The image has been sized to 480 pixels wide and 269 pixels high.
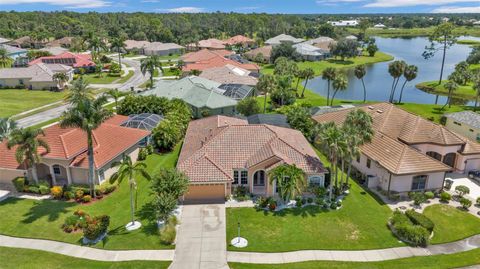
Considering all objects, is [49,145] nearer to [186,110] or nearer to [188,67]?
[186,110]

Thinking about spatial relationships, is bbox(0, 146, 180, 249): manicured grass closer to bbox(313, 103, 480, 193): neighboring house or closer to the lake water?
bbox(313, 103, 480, 193): neighboring house

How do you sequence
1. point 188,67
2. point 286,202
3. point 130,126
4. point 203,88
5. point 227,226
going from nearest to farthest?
point 227,226
point 286,202
point 130,126
point 203,88
point 188,67

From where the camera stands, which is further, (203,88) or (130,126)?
(203,88)

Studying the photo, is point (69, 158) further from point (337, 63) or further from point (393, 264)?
point (337, 63)

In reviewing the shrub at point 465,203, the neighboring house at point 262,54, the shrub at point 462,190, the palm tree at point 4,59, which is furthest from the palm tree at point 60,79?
the shrub at point 465,203

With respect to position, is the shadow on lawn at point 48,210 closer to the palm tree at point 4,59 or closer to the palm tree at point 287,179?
the palm tree at point 287,179

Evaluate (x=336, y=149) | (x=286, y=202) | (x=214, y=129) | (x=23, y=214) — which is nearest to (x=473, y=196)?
(x=336, y=149)

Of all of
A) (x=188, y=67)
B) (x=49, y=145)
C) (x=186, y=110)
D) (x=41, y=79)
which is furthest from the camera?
(x=188, y=67)

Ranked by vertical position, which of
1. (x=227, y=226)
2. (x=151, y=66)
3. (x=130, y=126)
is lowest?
(x=227, y=226)
